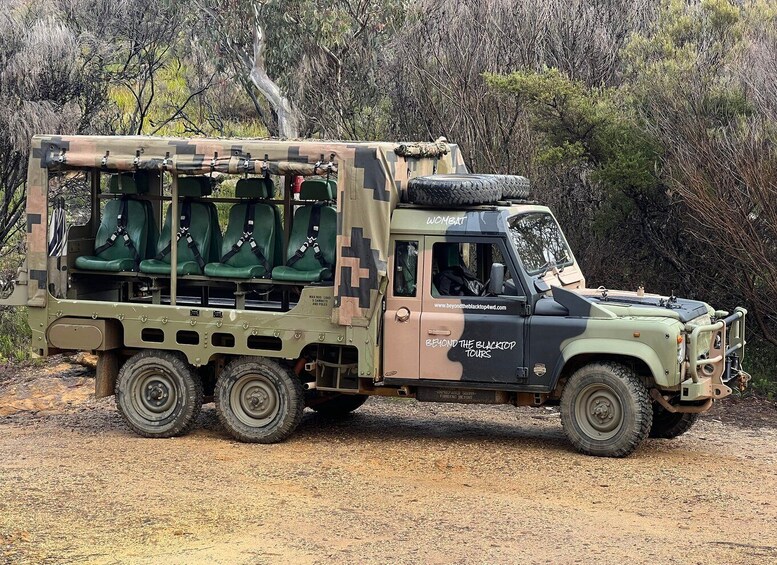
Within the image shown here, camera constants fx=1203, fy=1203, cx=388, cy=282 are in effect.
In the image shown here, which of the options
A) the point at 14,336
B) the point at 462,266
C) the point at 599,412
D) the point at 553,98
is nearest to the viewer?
the point at 599,412

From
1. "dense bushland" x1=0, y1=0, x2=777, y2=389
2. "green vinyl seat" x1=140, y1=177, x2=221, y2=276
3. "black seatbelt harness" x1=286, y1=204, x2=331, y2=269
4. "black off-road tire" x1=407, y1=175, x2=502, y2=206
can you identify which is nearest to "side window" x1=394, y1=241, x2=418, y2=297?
"black off-road tire" x1=407, y1=175, x2=502, y2=206

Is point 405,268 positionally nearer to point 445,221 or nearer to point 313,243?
point 445,221

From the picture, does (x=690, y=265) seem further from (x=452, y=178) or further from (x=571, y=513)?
(x=571, y=513)

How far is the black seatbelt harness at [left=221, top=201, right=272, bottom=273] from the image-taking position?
11.2m

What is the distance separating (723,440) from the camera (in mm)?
11359

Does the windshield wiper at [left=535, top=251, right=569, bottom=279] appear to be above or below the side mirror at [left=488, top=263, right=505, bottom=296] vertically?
above

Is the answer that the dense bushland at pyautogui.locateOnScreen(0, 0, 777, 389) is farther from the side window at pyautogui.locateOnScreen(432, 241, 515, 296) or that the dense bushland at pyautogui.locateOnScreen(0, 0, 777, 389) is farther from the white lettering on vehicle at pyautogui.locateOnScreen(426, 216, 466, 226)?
the white lettering on vehicle at pyautogui.locateOnScreen(426, 216, 466, 226)

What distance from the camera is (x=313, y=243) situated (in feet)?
36.1

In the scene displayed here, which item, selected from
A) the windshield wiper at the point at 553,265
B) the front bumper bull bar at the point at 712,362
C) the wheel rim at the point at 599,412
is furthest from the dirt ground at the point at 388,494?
the windshield wiper at the point at 553,265

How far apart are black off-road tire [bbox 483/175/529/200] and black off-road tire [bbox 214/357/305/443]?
8.33ft

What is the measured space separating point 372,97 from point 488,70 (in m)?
2.88

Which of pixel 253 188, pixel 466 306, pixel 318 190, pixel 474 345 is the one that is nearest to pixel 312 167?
pixel 318 190

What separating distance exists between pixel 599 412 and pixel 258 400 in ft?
10.1

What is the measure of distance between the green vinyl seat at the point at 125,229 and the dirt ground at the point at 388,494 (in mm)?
1705
